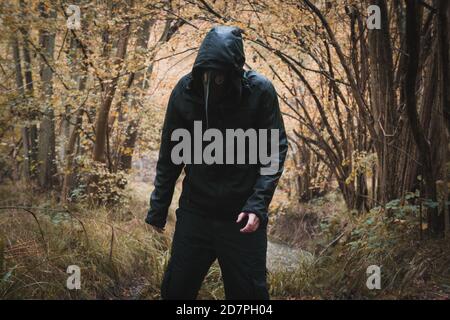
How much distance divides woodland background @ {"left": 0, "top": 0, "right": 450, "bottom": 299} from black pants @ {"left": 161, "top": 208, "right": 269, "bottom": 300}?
144 centimetres

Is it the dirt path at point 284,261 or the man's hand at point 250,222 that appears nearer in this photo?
the man's hand at point 250,222

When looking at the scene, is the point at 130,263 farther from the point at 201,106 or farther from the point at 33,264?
the point at 201,106

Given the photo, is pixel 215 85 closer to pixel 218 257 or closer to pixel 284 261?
pixel 218 257

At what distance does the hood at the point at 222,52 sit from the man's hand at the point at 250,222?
2.34ft

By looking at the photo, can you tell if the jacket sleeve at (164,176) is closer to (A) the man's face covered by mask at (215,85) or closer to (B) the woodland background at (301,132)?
(A) the man's face covered by mask at (215,85)

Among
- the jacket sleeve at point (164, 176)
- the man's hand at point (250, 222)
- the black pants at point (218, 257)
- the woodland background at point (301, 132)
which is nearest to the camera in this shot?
the man's hand at point (250, 222)

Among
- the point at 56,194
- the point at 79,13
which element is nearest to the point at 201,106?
the point at 79,13

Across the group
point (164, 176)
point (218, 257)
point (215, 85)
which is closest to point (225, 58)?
point (215, 85)

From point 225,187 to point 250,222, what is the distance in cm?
25

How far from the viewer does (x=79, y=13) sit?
18.1 ft

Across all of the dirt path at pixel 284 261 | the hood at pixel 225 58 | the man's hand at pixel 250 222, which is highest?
the hood at pixel 225 58

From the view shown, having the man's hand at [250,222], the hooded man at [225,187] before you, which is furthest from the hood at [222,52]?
the man's hand at [250,222]

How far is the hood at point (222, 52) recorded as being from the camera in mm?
2291
